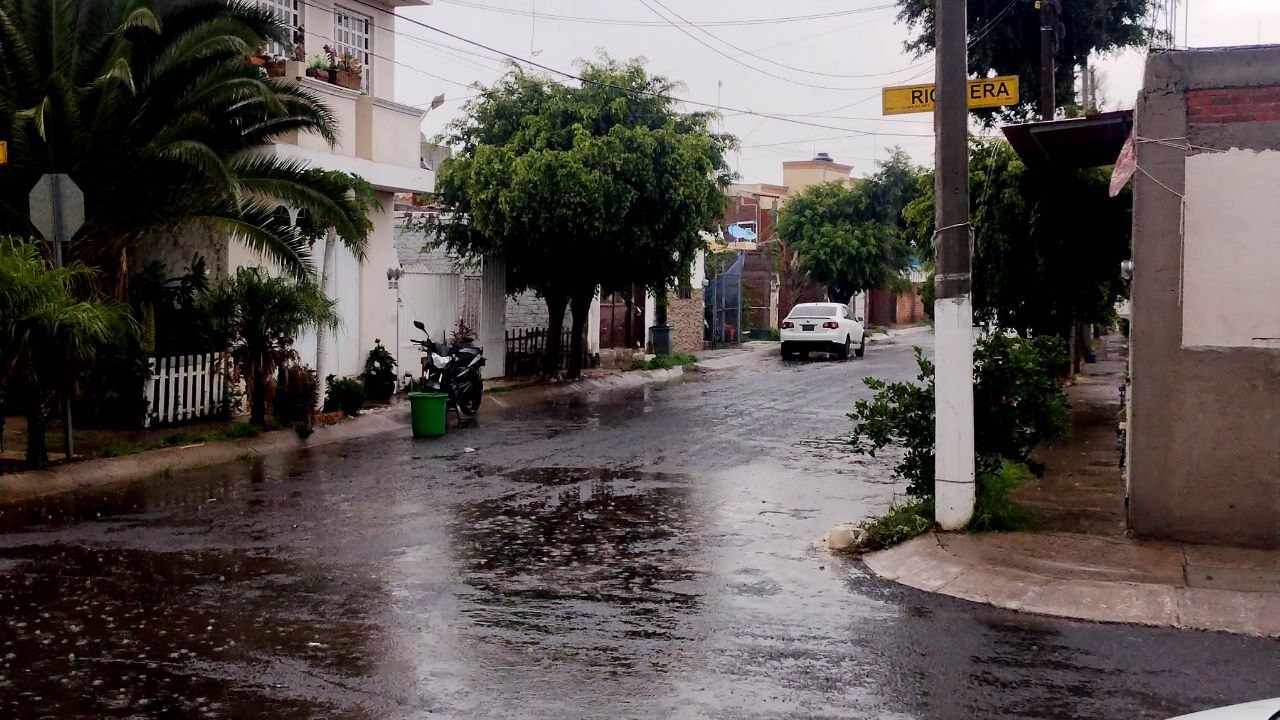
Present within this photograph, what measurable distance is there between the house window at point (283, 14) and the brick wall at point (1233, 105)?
14.1 m

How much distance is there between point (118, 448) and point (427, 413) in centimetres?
414

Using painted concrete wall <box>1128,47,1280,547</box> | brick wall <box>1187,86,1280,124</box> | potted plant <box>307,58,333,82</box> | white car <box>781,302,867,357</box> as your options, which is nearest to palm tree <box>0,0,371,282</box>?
potted plant <box>307,58,333,82</box>

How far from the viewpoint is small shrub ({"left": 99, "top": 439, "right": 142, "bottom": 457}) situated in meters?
13.5

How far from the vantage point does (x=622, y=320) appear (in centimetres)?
3394

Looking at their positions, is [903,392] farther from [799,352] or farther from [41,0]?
[799,352]

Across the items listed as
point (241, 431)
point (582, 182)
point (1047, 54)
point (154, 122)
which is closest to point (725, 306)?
point (582, 182)

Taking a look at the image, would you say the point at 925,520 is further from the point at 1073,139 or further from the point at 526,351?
the point at 526,351

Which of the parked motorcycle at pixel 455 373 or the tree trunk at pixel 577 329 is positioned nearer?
the parked motorcycle at pixel 455 373

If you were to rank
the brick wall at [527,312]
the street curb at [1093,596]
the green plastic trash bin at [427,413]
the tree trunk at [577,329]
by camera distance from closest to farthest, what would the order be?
the street curb at [1093,596] < the green plastic trash bin at [427,413] < the tree trunk at [577,329] < the brick wall at [527,312]

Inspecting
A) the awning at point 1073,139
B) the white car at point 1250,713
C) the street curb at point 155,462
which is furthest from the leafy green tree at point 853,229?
the white car at point 1250,713

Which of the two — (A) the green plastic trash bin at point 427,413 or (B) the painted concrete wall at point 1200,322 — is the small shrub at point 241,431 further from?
(B) the painted concrete wall at point 1200,322

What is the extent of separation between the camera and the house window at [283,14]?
63.2ft

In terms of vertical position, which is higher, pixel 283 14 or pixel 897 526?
pixel 283 14

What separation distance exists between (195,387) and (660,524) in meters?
8.27
